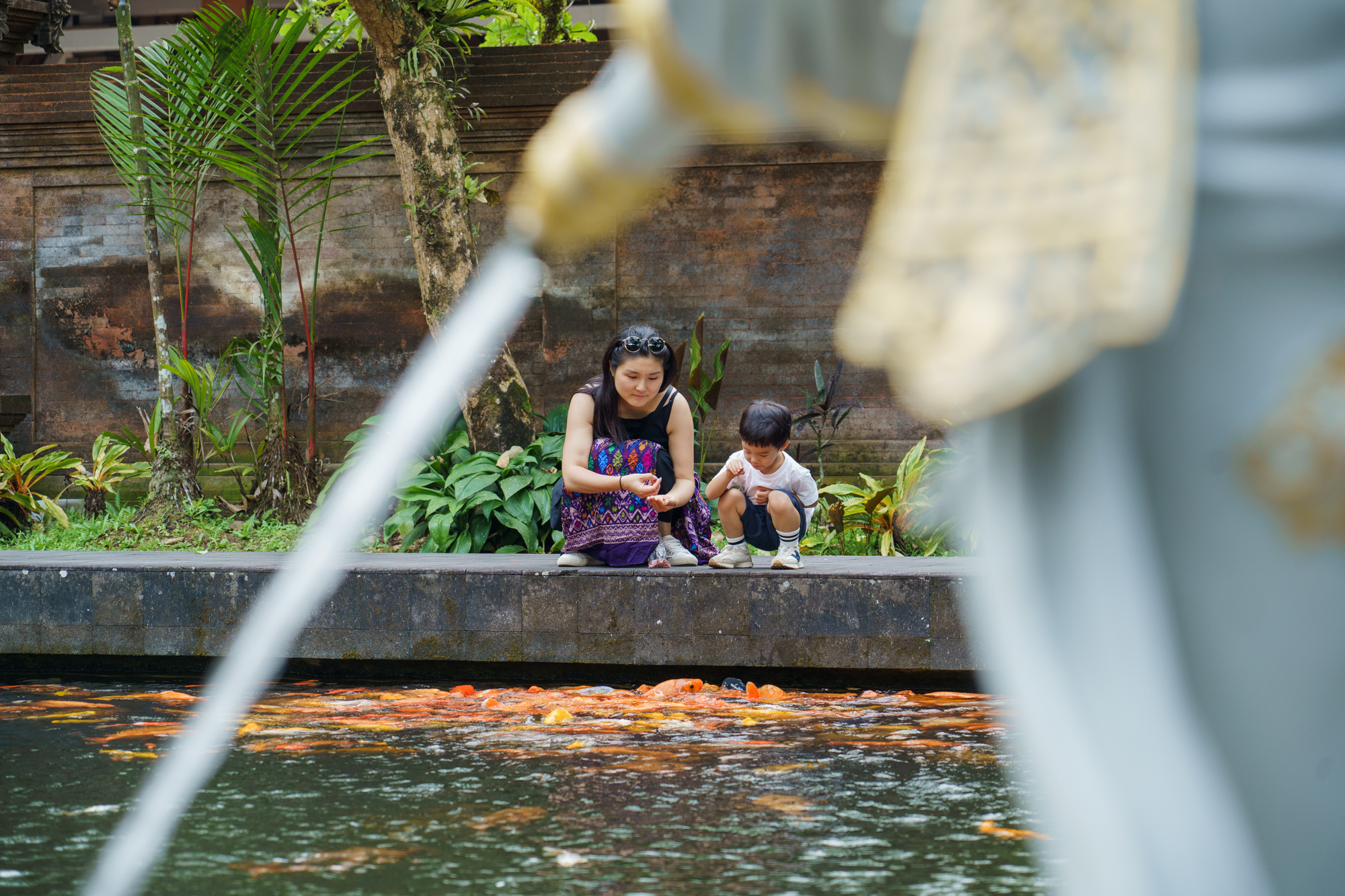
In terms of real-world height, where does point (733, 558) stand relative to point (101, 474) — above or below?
below

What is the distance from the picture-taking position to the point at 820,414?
29.6 feet

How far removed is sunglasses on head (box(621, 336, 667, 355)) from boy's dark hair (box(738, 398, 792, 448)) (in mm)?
447

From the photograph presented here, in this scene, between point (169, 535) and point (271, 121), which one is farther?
point (271, 121)

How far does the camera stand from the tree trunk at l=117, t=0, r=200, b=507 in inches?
344

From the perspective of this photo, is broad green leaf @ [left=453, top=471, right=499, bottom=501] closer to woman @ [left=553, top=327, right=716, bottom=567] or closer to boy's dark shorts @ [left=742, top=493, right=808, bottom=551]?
woman @ [left=553, top=327, right=716, bottom=567]

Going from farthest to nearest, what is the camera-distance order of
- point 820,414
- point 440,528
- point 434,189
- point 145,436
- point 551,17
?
point 551,17 → point 145,436 → point 820,414 → point 434,189 → point 440,528

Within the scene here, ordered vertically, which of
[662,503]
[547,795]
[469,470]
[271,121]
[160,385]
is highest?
[271,121]

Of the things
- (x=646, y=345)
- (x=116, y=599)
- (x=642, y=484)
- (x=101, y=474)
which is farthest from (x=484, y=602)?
(x=101, y=474)

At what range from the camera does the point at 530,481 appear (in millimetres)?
7156

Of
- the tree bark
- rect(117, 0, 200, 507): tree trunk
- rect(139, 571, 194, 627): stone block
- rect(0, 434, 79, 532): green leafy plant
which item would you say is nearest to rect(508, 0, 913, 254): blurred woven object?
rect(139, 571, 194, 627): stone block

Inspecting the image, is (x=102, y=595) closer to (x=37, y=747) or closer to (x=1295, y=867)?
(x=37, y=747)

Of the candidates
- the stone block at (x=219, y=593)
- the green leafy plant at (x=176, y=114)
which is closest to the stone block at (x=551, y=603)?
the stone block at (x=219, y=593)

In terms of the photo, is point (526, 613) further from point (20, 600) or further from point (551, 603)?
point (20, 600)

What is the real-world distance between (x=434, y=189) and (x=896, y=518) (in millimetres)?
3502
